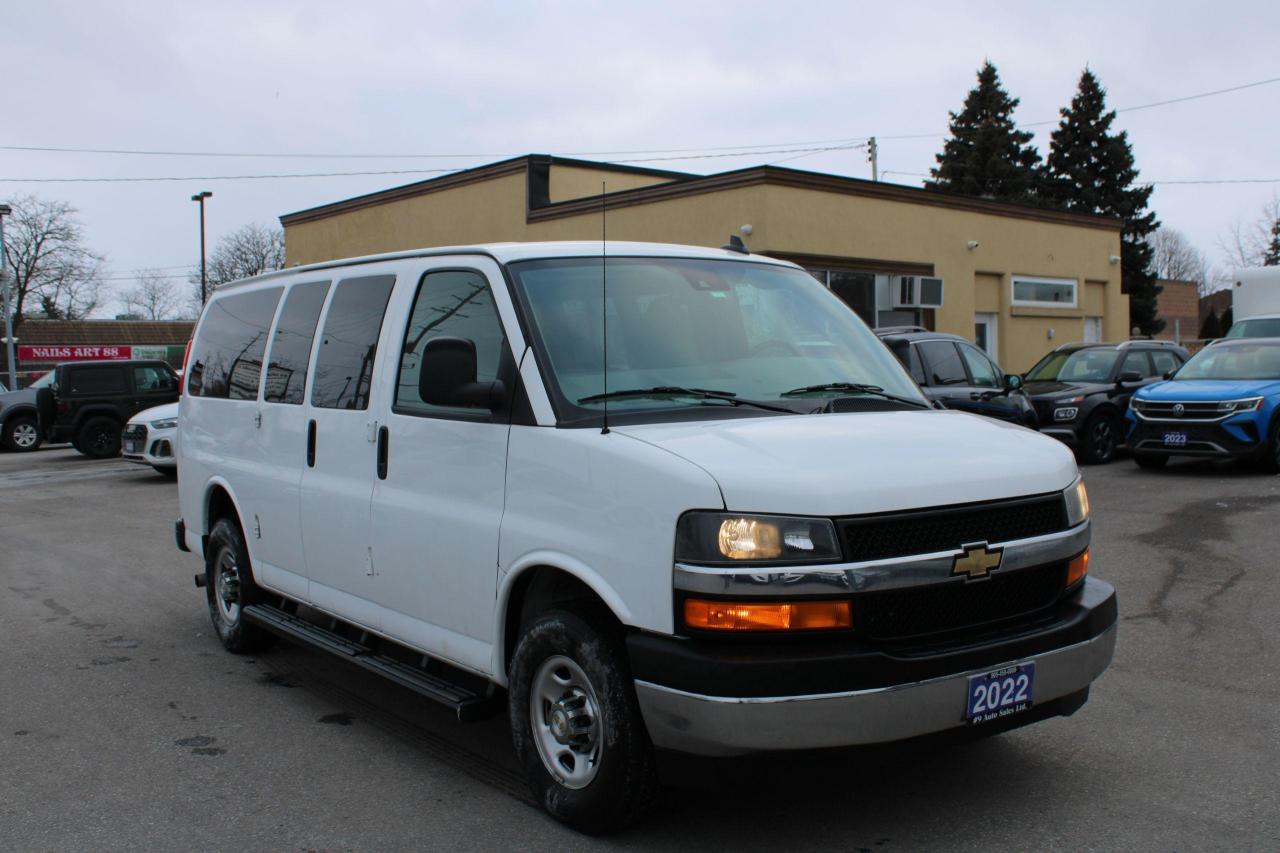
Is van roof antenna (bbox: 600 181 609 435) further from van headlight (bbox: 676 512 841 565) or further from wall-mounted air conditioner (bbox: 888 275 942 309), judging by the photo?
wall-mounted air conditioner (bbox: 888 275 942 309)

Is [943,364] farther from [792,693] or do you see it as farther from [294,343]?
[792,693]

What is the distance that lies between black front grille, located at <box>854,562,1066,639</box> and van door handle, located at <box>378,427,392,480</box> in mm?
2279

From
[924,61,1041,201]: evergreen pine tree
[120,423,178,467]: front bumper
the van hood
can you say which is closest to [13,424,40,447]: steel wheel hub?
[120,423,178,467]: front bumper

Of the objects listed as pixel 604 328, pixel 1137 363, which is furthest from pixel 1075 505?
pixel 1137 363

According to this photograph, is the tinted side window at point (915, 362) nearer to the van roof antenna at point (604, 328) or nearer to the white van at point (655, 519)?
the white van at point (655, 519)

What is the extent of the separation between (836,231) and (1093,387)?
8.91 m

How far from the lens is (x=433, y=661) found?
490 centimetres

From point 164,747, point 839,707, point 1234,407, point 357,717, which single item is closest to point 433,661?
point 357,717

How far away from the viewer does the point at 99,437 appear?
69.5 ft

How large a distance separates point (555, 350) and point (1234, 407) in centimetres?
1171

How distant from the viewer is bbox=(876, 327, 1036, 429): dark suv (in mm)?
13414

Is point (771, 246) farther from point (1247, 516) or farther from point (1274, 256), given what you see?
point (1274, 256)

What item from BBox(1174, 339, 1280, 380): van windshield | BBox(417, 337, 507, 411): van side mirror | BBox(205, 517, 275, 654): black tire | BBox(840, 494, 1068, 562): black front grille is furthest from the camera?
BBox(1174, 339, 1280, 380): van windshield

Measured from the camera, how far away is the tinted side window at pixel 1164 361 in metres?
17.0
